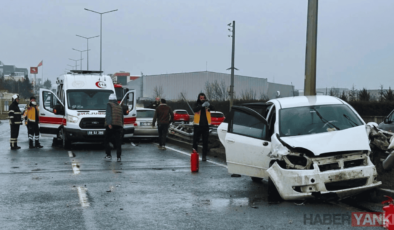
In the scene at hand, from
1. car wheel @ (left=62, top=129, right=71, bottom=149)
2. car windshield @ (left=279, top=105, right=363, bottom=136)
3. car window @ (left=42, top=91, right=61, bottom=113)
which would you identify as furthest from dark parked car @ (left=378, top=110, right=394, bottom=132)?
car window @ (left=42, top=91, right=61, bottom=113)

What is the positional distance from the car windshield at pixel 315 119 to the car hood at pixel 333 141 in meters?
0.33

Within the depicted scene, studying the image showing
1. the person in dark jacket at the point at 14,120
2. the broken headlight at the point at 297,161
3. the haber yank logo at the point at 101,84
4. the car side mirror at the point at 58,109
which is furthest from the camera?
the haber yank logo at the point at 101,84

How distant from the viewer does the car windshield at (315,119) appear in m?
8.77

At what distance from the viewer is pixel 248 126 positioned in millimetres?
9547

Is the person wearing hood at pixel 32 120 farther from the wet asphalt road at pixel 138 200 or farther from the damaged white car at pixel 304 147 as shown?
the damaged white car at pixel 304 147

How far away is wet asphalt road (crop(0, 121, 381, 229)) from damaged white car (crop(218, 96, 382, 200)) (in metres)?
0.38

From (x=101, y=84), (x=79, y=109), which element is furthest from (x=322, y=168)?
(x=101, y=84)

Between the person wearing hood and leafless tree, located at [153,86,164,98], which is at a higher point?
leafless tree, located at [153,86,164,98]

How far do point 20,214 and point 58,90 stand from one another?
574 inches

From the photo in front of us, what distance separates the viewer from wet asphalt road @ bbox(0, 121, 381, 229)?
6.87 metres

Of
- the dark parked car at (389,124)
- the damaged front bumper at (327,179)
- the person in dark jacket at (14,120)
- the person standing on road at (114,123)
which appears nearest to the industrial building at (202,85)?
the person in dark jacket at (14,120)

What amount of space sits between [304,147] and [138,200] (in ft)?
8.99

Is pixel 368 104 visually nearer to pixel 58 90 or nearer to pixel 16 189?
pixel 58 90

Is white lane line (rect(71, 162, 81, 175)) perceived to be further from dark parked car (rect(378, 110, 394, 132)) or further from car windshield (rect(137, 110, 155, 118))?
dark parked car (rect(378, 110, 394, 132))
